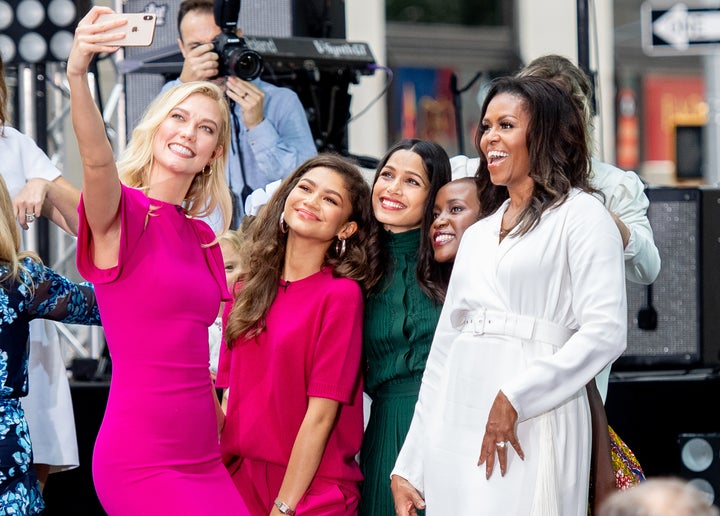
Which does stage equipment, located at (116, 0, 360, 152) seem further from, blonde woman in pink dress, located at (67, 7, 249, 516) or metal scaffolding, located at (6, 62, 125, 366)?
blonde woman in pink dress, located at (67, 7, 249, 516)

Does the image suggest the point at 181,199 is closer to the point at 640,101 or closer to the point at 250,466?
the point at 250,466

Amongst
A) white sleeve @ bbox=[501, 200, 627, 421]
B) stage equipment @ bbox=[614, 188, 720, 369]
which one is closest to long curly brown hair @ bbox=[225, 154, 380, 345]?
white sleeve @ bbox=[501, 200, 627, 421]

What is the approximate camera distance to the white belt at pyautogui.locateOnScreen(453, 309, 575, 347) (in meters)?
2.72

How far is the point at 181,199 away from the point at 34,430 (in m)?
1.22

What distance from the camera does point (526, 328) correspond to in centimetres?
272

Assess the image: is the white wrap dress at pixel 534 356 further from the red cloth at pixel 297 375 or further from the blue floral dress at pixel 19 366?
the blue floral dress at pixel 19 366

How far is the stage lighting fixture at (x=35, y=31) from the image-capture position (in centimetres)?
529

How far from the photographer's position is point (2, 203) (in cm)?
291

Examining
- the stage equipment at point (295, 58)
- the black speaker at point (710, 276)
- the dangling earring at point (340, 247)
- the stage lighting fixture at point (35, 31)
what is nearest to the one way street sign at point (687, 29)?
the black speaker at point (710, 276)

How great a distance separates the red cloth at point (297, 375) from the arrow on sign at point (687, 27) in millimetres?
3911

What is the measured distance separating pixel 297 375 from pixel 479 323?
0.60m

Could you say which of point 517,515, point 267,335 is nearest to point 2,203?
point 267,335

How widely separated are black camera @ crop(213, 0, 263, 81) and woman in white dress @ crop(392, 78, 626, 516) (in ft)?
4.86

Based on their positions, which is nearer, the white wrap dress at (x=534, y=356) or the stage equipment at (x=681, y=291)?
the white wrap dress at (x=534, y=356)
